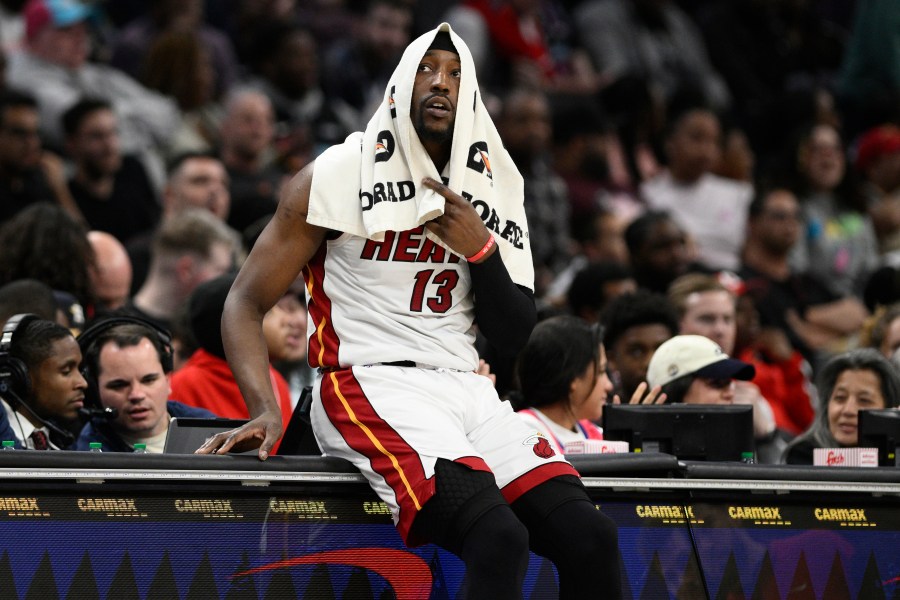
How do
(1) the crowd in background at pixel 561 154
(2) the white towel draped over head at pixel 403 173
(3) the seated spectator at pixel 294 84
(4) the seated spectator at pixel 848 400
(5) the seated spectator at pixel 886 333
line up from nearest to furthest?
→ 1. (2) the white towel draped over head at pixel 403 173
2. (4) the seated spectator at pixel 848 400
3. (5) the seated spectator at pixel 886 333
4. (1) the crowd in background at pixel 561 154
5. (3) the seated spectator at pixel 294 84

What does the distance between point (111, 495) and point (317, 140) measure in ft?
23.6

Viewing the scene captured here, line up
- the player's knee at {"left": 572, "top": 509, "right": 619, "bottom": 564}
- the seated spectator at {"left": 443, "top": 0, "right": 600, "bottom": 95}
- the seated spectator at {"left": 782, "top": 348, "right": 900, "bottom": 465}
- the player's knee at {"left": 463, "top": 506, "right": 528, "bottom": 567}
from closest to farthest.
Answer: the player's knee at {"left": 463, "top": 506, "right": 528, "bottom": 567} → the player's knee at {"left": 572, "top": 509, "right": 619, "bottom": 564} → the seated spectator at {"left": 782, "top": 348, "right": 900, "bottom": 465} → the seated spectator at {"left": 443, "top": 0, "right": 600, "bottom": 95}

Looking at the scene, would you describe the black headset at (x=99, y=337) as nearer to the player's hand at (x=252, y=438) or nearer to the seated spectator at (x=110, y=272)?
the player's hand at (x=252, y=438)

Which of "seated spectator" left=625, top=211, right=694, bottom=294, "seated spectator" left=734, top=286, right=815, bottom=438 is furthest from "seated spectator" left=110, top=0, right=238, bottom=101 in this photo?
"seated spectator" left=734, top=286, right=815, bottom=438

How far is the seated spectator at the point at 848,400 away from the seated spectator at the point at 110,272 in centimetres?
353

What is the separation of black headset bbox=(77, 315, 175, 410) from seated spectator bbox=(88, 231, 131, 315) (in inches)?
70.9

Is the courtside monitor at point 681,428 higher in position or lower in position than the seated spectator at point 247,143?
lower

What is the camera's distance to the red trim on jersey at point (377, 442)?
416 centimetres

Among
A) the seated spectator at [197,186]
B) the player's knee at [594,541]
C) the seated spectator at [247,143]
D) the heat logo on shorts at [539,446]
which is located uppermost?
the seated spectator at [247,143]

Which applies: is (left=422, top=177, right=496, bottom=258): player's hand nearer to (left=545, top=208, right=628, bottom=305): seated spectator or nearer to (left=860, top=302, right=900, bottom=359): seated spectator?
(left=860, top=302, right=900, bottom=359): seated spectator

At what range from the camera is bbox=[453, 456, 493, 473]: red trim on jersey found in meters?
4.17

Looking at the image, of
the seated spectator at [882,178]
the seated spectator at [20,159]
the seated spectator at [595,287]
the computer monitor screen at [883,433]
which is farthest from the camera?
the seated spectator at [882,178]

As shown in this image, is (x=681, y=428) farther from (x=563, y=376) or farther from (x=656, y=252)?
(x=656, y=252)

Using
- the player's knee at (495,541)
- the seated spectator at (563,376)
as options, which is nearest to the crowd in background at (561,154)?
the seated spectator at (563,376)
